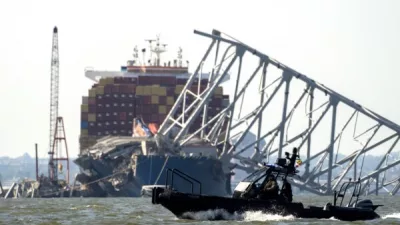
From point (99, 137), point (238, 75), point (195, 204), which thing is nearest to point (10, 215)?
point (195, 204)

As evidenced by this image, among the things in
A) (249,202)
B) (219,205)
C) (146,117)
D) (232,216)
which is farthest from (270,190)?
(146,117)

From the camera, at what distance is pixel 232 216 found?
66125mm

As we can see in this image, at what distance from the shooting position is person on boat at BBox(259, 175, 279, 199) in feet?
218

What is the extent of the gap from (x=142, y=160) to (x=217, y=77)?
13824 mm

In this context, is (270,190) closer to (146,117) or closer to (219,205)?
(219,205)

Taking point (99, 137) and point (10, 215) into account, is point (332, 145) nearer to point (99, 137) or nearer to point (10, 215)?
point (99, 137)

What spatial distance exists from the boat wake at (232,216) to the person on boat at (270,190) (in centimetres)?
105

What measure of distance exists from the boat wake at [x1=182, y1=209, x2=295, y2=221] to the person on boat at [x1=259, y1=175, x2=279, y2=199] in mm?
1050

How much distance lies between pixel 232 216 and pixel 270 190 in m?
2.34

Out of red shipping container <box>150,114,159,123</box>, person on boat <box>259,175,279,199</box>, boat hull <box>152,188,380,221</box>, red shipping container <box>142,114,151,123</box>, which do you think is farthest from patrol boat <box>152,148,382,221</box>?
red shipping container <box>142,114,151,123</box>

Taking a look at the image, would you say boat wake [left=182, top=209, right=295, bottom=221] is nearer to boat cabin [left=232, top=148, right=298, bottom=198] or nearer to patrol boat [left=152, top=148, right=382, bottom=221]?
patrol boat [left=152, top=148, right=382, bottom=221]

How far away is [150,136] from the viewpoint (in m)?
161

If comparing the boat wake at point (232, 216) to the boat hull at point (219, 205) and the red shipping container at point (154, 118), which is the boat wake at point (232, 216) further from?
the red shipping container at point (154, 118)

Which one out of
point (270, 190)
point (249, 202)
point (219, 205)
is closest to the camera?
point (249, 202)
